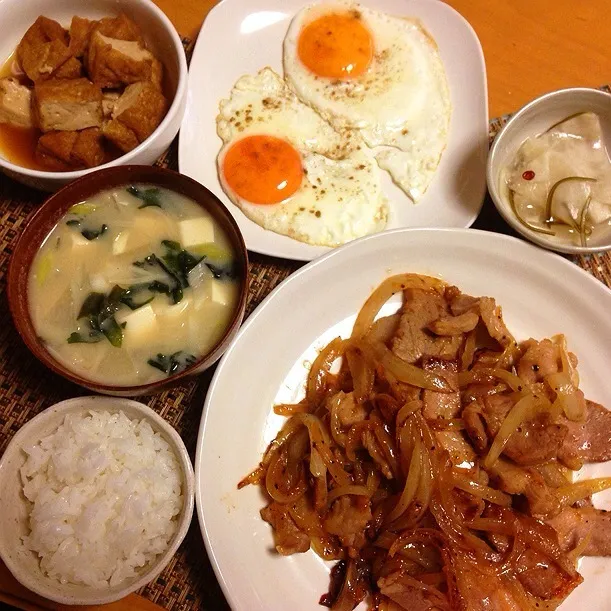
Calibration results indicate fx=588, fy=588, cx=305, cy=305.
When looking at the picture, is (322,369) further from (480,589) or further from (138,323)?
(480,589)

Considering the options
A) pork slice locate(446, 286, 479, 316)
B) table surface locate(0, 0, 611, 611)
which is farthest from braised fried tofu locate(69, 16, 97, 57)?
pork slice locate(446, 286, 479, 316)

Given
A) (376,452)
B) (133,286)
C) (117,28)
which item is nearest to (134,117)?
(117,28)

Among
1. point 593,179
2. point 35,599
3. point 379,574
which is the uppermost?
point 593,179

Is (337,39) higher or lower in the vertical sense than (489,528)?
higher

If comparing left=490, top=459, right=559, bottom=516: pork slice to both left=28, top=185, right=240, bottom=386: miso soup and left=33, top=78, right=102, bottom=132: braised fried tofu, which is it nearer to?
left=28, top=185, right=240, bottom=386: miso soup

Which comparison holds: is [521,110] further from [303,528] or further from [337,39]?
[303,528]

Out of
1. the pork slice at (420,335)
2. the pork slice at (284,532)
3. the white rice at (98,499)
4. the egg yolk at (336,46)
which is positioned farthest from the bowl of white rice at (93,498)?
the egg yolk at (336,46)

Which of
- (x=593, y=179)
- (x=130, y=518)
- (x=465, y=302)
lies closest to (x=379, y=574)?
(x=130, y=518)
